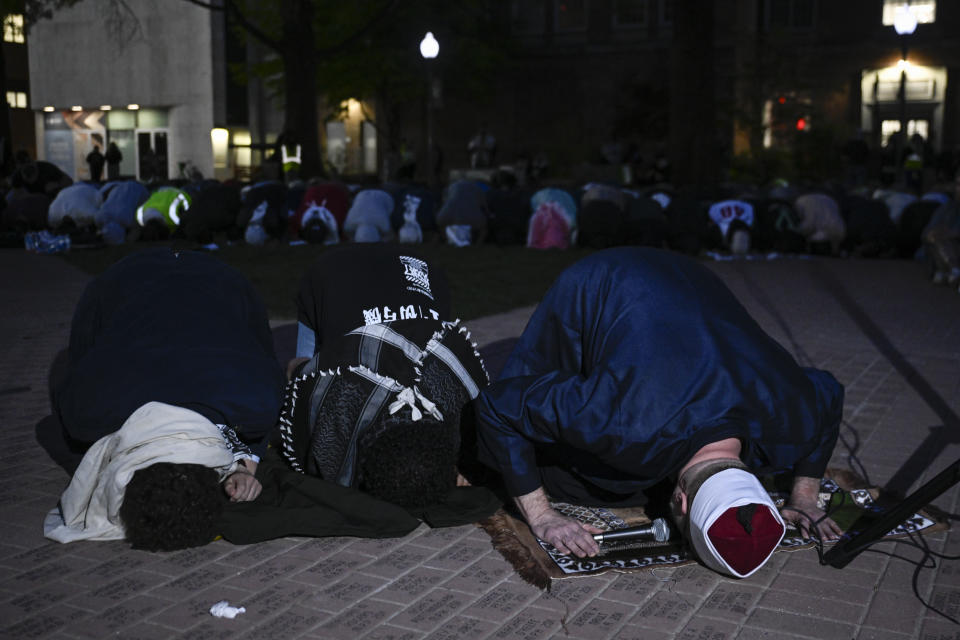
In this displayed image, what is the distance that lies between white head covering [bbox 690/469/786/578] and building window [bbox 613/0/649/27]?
4030 cm

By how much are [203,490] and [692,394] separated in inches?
73.1

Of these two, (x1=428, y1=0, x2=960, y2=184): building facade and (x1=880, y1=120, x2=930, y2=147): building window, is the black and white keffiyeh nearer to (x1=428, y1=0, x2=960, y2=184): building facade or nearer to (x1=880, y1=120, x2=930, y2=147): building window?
(x1=428, y1=0, x2=960, y2=184): building facade

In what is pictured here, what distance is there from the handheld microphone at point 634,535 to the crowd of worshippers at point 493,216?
10.3 m

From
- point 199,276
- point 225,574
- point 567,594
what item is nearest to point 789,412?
point 567,594

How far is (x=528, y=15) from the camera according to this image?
142 ft

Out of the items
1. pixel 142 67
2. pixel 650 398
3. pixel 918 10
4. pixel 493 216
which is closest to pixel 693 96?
pixel 493 216

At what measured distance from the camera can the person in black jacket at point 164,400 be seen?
3.91 metres

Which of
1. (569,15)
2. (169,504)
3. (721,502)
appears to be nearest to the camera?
(721,502)

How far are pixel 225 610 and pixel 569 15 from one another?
42.1m

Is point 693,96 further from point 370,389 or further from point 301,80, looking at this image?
point 370,389

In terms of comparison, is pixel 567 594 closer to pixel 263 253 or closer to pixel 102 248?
pixel 263 253

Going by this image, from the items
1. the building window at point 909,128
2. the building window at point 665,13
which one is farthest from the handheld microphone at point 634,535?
the building window at point 665,13

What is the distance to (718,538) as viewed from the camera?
11.5ft

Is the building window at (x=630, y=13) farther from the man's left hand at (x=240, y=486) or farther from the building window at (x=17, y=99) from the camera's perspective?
the man's left hand at (x=240, y=486)
